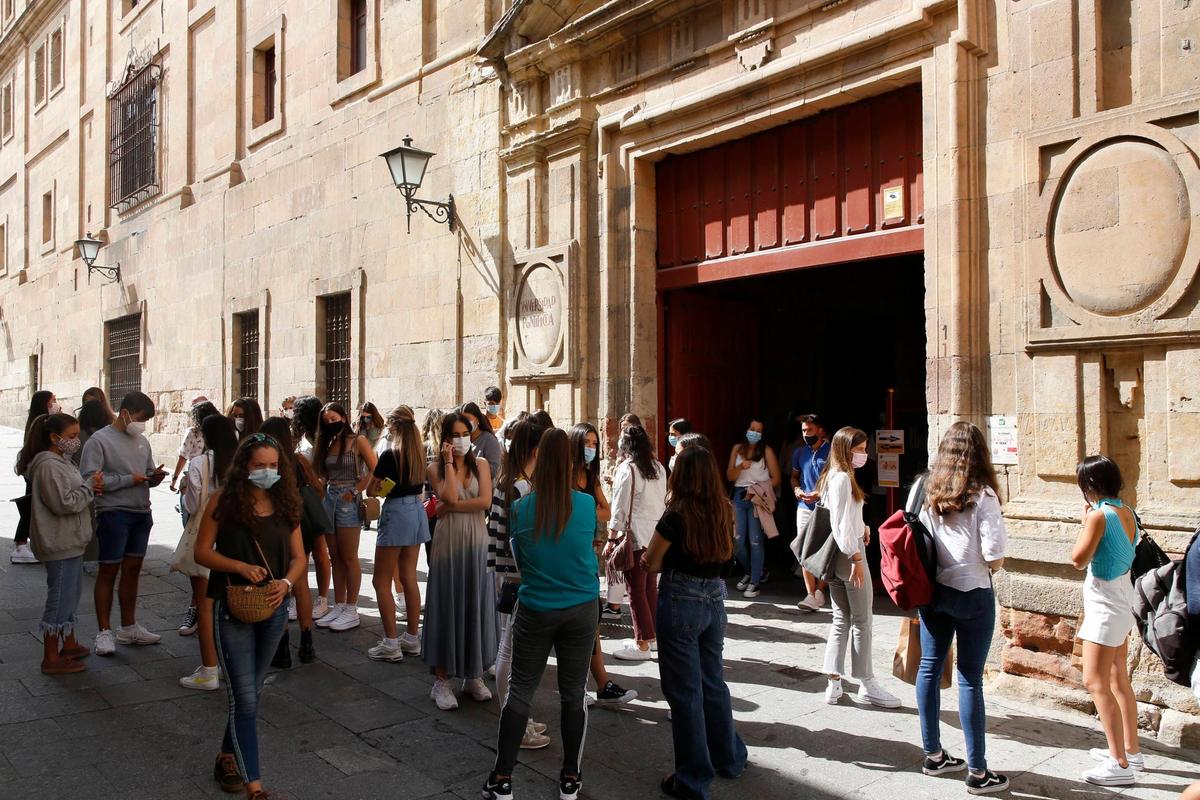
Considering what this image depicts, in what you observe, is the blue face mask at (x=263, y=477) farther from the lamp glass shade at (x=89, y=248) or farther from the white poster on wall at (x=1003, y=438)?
the lamp glass shade at (x=89, y=248)

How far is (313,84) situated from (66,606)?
31.7ft

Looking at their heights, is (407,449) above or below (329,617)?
above

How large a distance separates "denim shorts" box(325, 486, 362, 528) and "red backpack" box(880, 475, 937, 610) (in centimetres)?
389

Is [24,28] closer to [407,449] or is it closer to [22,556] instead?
[22,556]

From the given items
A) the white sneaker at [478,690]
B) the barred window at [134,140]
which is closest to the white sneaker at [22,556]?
the white sneaker at [478,690]

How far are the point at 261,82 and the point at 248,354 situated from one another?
180 inches

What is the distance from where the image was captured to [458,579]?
5000 millimetres

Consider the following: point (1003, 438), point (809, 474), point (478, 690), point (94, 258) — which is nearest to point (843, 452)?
point (1003, 438)

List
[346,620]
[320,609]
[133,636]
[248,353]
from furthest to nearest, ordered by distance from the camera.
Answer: [248,353]
[320,609]
[346,620]
[133,636]

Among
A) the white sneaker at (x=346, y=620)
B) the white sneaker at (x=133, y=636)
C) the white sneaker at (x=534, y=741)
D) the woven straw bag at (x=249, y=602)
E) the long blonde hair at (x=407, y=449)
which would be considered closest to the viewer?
the woven straw bag at (x=249, y=602)

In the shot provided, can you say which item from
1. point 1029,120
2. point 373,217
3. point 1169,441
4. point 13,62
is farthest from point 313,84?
point 13,62

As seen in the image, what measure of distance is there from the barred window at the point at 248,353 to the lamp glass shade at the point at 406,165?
19.6 ft

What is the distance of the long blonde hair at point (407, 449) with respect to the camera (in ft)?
18.9

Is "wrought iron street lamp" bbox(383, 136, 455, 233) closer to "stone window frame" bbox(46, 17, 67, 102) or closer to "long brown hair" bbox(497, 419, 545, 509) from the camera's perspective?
"long brown hair" bbox(497, 419, 545, 509)
